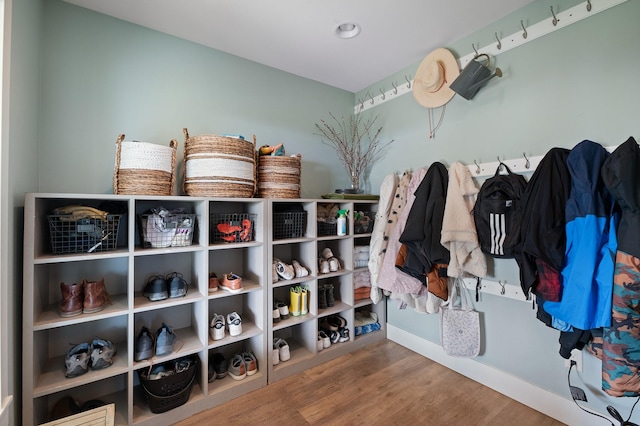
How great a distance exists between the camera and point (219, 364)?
1793 mm

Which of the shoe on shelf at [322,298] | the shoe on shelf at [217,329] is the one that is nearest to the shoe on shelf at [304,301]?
the shoe on shelf at [322,298]

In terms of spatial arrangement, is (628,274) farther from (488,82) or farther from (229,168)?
(229,168)

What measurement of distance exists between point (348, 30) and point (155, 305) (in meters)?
2.08

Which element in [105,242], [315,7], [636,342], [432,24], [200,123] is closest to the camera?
[636,342]

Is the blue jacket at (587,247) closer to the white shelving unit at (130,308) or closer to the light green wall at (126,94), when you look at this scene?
the white shelving unit at (130,308)

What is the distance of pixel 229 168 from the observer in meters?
1.69

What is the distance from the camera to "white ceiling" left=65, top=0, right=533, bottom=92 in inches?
63.4

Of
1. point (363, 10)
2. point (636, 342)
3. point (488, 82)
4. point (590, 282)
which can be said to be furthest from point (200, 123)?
point (636, 342)

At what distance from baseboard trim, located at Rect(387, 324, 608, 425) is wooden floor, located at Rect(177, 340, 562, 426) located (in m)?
0.04

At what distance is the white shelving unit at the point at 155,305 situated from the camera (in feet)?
4.24

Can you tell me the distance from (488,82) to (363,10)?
3.11 feet

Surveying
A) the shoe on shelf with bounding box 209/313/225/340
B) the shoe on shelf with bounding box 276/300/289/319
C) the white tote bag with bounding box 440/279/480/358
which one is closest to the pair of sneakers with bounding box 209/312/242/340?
the shoe on shelf with bounding box 209/313/225/340

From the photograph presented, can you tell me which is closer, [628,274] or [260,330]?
[628,274]

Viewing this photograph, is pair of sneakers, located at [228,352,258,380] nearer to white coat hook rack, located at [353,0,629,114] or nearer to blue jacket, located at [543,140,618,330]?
blue jacket, located at [543,140,618,330]
